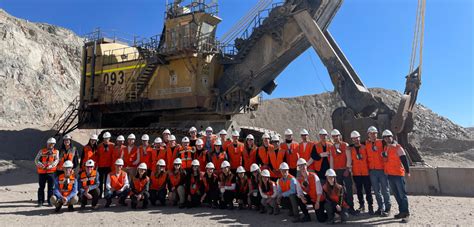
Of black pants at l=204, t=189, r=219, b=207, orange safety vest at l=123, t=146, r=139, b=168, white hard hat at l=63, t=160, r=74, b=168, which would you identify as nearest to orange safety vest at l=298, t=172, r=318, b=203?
black pants at l=204, t=189, r=219, b=207

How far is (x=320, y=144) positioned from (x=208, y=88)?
7.82 m

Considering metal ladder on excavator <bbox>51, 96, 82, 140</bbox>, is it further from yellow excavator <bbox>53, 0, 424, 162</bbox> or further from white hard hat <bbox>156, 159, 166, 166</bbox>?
white hard hat <bbox>156, 159, 166, 166</bbox>

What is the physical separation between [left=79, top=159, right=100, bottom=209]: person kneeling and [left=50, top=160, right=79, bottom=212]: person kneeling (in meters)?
0.23

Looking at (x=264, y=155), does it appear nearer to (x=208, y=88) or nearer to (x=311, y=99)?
(x=208, y=88)

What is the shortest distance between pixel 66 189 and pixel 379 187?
653cm

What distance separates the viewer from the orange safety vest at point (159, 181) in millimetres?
8391

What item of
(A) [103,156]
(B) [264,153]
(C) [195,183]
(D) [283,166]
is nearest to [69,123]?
(A) [103,156]

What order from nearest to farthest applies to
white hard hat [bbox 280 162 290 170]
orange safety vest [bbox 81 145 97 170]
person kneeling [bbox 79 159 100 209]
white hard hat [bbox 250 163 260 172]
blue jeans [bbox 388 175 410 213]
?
blue jeans [bbox 388 175 410 213] < white hard hat [bbox 280 162 290 170] < white hard hat [bbox 250 163 260 172] < person kneeling [bbox 79 159 100 209] < orange safety vest [bbox 81 145 97 170]

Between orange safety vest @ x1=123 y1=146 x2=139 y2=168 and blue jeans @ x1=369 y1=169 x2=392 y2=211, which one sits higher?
orange safety vest @ x1=123 y1=146 x2=139 y2=168

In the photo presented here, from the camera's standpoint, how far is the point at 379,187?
7.08 metres

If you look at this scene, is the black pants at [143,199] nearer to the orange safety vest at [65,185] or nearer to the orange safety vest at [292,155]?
the orange safety vest at [65,185]

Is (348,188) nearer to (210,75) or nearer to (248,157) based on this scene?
(248,157)

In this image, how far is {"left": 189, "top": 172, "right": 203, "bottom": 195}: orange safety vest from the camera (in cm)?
816

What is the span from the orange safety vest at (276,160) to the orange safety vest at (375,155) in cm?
179
